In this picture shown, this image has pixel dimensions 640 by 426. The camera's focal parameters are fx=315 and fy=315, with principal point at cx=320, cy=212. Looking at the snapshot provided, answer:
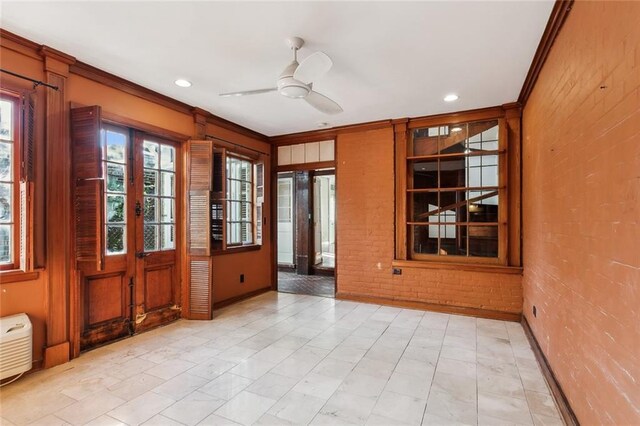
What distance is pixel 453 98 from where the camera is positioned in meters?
3.84

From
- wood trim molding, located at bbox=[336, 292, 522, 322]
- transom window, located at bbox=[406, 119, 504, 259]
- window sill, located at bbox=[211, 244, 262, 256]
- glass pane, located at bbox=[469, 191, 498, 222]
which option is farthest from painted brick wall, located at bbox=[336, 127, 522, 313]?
window sill, located at bbox=[211, 244, 262, 256]

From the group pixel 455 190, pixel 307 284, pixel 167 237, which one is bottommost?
pixel 307 284

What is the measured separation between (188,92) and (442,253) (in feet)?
13.0

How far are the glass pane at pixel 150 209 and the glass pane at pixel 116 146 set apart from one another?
526 mm

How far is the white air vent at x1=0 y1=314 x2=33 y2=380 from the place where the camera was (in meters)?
2.34

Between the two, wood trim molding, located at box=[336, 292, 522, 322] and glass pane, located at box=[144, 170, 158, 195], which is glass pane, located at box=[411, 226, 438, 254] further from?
glass pane, located at box=[144, 170, 158, 195]

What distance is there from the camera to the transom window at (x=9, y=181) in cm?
259

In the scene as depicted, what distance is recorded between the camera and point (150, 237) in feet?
12.3

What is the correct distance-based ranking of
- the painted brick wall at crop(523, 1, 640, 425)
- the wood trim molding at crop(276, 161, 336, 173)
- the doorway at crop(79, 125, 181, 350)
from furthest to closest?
the wood trim molding at crop(276, 161, 336, 173) < the doorway at crop(79, 125, 181, 350) < the painted brick wall at crop(523, 1, 640, 425)

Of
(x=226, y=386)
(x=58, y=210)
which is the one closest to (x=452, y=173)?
(x=226, y=386)

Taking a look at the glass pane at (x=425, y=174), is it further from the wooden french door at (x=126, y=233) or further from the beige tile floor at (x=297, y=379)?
the wooden french door at (x=126, y=233)

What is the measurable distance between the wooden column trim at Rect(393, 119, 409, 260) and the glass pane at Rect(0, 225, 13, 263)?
14.1 ft

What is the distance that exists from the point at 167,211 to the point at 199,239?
530 millimetres

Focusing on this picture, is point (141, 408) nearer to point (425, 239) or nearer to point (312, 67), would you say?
point (312, 67)
